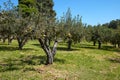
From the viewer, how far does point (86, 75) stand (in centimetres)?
1284

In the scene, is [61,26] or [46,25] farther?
[61,26]

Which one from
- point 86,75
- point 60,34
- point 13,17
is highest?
point 13,17

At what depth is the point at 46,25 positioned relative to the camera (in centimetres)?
1334

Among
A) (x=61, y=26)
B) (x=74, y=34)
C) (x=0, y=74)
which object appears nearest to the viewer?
(x=0, y=74)

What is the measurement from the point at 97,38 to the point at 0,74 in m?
30.4

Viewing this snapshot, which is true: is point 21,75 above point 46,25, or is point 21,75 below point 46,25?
below

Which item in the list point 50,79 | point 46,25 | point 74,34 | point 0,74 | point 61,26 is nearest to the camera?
point 50,79

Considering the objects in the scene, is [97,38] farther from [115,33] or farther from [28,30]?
[28,30]

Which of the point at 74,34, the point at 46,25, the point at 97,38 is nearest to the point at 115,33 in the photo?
the point at 97,38

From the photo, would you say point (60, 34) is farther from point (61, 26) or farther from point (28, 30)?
point (28, 30)

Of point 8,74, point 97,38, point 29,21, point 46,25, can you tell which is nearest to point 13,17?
point 29,21

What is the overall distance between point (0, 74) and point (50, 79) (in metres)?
3.00

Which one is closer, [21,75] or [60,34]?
[21,75]

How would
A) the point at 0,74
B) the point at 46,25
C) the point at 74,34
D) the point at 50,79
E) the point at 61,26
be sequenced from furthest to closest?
1. the point at 74,34
2. the point at 61,26
3. the point at 46,25
4. the point at 0,74
5. the point at 50,79
